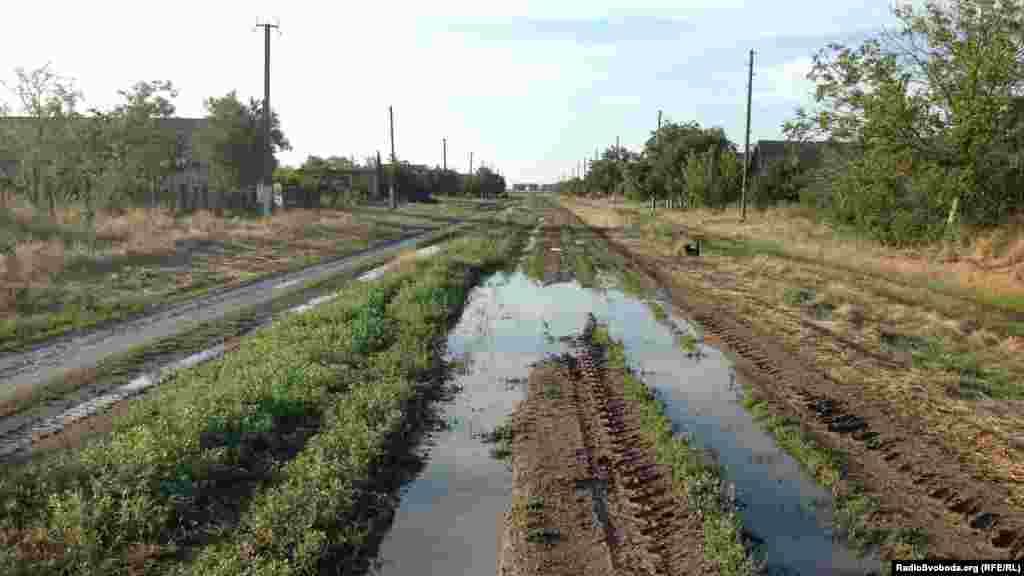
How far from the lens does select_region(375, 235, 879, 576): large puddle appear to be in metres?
4.96

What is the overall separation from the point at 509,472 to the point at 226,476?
7.28ft

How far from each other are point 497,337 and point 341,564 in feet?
24.5

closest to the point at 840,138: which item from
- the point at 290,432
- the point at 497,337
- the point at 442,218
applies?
the point at 497,337

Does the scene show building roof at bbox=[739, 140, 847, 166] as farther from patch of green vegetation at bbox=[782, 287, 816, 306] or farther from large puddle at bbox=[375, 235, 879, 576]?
large puddle at bbox=[375, 235, 879, 576]

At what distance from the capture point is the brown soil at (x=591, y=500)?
4.73 metres

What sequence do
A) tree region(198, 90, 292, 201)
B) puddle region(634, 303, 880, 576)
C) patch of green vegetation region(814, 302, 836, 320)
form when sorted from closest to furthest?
puddle region(634, 303, 880, 576) < patch of green vegetation region(814, 302, 836, 320) < tree region(198, 90, 292, 201)

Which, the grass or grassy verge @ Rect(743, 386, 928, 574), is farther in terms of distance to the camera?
the grass

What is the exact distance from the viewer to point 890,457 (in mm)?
6516

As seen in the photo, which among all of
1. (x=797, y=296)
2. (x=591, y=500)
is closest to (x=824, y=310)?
(x=797, y=296)

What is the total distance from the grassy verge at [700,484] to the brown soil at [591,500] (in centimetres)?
→ 8

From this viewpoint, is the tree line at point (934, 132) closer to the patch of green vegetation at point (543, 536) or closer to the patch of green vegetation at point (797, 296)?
the patch of green vegetation at point (797, 296)

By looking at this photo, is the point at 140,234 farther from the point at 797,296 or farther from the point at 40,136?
the point at 797,296

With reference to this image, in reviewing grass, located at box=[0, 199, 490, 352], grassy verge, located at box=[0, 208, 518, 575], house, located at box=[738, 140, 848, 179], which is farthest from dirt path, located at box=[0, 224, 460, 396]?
house, located at box=[738, 140, 848, 179]

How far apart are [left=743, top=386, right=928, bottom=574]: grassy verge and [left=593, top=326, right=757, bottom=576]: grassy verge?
0.78 meters
